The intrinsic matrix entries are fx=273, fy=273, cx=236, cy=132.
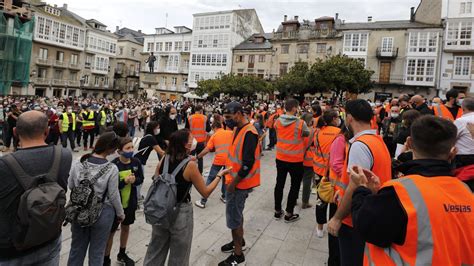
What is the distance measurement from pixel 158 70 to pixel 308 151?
1928 inches

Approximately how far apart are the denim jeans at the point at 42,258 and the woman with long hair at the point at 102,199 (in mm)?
456

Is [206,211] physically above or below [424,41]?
below

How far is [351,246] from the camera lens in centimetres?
244

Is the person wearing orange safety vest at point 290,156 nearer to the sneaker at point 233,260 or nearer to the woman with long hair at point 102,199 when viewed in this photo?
the sneaker at point 233,260

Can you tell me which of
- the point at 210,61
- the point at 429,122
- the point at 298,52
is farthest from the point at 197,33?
the point at 429,122

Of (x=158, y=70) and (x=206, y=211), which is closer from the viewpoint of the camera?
(x=206, y=211)

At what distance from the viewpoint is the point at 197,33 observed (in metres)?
45.2

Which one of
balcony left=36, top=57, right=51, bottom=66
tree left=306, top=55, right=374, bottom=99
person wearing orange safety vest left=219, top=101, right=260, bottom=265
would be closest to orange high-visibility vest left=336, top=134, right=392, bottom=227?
person wearing orange safety vest left=219, top=101, right=260, bottom=265

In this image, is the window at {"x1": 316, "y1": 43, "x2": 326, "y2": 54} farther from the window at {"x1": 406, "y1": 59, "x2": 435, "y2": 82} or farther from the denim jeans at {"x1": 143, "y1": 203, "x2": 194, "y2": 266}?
the denim jeans at {"x1": 143, "y1": 203, "x2": 194, "y2": 266}

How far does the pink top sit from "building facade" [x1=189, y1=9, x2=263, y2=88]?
126ft

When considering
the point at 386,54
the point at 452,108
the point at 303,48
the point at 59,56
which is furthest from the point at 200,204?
the point at 59,56

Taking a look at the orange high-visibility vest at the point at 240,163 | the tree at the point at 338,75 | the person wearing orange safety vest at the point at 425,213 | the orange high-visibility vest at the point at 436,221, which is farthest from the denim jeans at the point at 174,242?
the tree at the point at 338,75

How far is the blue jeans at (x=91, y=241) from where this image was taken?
111 inches

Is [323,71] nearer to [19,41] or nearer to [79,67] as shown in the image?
[19,41]
